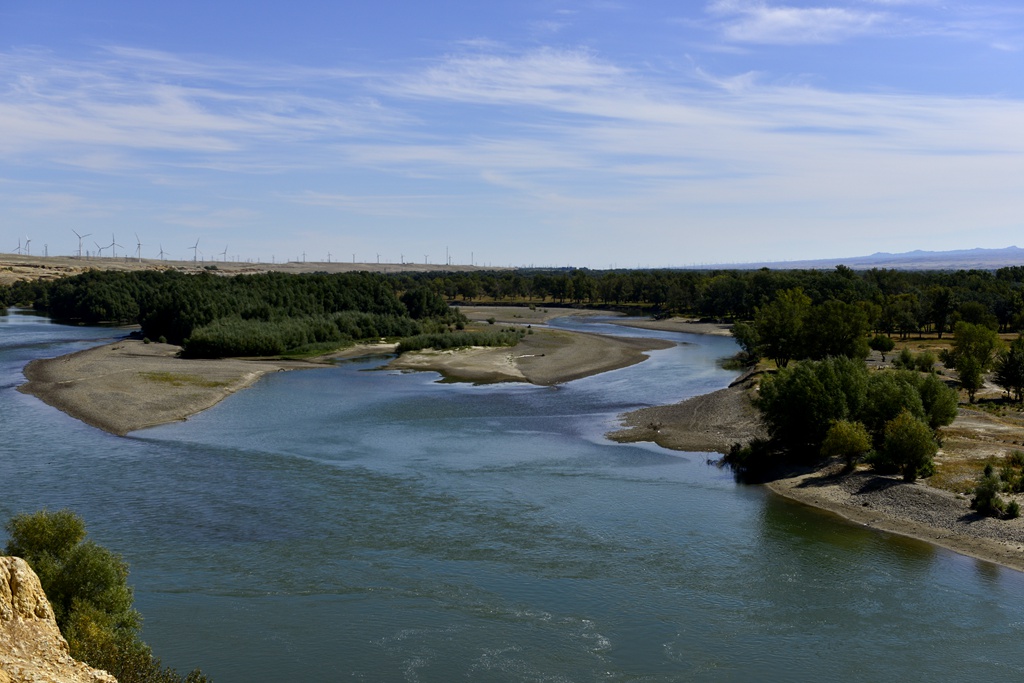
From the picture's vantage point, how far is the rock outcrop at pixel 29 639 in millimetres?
13711

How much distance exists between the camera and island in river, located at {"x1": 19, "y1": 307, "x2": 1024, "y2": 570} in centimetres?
3706

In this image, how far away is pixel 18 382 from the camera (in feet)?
242

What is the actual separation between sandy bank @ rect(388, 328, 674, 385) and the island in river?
0.12m

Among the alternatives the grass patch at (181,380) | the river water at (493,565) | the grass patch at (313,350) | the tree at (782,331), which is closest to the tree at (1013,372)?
the tree at (782,331)

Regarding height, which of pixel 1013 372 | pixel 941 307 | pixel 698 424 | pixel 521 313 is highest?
pixel 941 307

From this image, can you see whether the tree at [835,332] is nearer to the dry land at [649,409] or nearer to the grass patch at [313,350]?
the dry land at [649,409]

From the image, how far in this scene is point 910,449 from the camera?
41.7 metres

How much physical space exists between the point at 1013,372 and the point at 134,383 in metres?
66.6

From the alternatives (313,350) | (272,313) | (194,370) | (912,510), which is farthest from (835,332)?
(272,313)

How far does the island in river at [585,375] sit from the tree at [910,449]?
851mm

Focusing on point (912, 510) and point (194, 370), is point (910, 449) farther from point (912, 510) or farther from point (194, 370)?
point (194, 370)

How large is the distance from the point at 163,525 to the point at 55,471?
1154 cm

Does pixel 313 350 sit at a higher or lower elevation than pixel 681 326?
lower

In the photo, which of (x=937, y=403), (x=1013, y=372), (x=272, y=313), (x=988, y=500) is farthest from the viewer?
(x=272, y=313)
